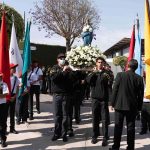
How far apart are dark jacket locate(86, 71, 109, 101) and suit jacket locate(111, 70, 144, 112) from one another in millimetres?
833

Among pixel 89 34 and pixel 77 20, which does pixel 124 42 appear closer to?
pixel 77 20

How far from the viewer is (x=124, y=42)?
156 feet

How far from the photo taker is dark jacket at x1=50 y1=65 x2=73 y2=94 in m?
8.55

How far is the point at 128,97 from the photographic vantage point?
7641 millimetres

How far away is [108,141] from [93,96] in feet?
3.78

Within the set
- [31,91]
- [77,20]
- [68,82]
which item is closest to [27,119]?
[31,91]

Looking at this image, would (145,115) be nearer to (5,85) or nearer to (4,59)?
(5,85)

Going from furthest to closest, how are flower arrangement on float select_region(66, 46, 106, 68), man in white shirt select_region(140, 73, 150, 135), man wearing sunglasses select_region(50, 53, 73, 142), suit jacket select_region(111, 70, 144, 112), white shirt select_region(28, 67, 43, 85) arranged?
1. white shirt select_region(28, 67, 43, 85)
2. flower arrangement on float select_region(66, 46, 106, 68)
3. man in white shirt select_region(140, 73, 150, 135)
4. man wearing sunglasses select_region(50, 53, 73, 142)
5. suit jacket select_region(111, 70, 144, 112)

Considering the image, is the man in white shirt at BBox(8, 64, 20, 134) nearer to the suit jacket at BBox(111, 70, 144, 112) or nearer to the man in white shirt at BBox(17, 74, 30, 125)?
the man in white shirt at BBox(17, 74, 30, 125)

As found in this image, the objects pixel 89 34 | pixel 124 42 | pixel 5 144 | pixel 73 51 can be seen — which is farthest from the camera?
pixel 124 42

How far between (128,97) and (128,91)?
0.12m

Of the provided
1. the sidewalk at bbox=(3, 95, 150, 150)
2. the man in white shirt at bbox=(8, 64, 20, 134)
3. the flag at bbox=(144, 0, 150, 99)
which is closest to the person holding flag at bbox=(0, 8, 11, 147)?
the sidewalk at bbox=(3, 95, 150, 150)

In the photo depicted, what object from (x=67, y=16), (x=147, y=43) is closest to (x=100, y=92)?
(x=147, y=43)

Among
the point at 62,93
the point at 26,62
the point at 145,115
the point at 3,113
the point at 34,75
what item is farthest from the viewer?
the point at 34,75
